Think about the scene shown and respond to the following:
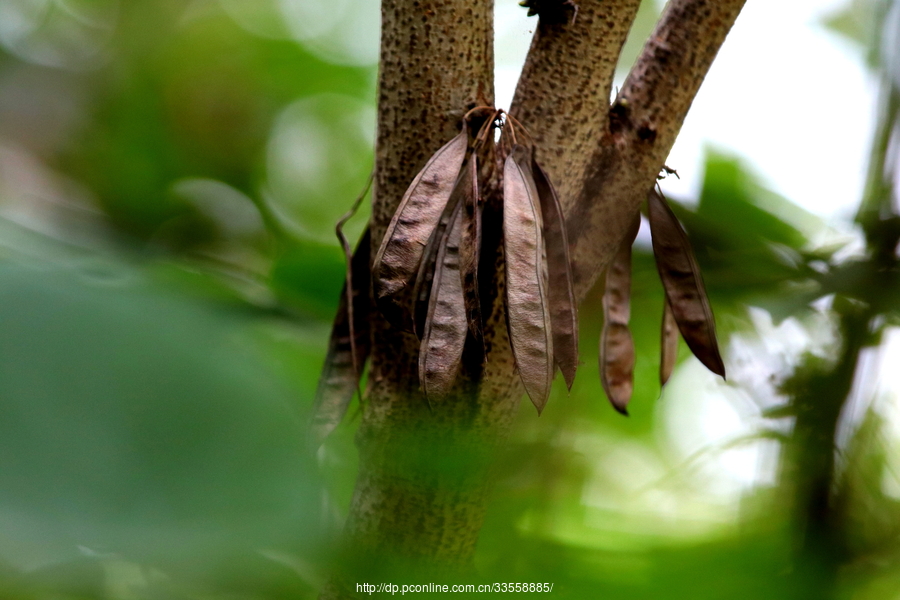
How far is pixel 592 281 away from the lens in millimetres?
701

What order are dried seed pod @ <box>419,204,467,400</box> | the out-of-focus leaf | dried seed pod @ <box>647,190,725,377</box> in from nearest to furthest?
1. the out-of-focus leaf
2. dried seed pod @ <box>419,204,467,400</box>
3. dried seed pod @ <box>647,190,725,377</box>

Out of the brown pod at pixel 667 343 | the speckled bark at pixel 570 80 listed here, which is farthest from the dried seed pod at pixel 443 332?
the brown pod at pixel 667 343

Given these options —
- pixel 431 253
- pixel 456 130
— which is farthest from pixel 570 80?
pixel 431 253

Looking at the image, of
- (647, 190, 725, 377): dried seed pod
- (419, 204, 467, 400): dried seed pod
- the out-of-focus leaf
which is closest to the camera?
the out-of-focus leaf

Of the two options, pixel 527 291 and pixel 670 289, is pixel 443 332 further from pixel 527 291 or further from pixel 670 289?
pixel 670 289

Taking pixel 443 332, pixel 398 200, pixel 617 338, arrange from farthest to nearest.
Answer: pixel 617 338 < pixel 398 200 < pixel 443 332

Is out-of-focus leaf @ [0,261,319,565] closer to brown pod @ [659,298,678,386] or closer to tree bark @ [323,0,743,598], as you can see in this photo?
tree bark @ [323,0,743,598]

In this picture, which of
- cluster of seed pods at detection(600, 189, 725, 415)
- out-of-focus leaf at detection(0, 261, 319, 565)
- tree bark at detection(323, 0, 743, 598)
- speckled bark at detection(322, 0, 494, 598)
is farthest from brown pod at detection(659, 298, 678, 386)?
out-of-focus leaf at detection(0, 261, 319, 565)

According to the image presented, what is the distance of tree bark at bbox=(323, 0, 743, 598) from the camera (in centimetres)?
61

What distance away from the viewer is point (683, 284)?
2.30ft

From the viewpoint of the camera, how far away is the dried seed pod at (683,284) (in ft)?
2.26

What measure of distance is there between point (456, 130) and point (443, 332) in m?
0.20

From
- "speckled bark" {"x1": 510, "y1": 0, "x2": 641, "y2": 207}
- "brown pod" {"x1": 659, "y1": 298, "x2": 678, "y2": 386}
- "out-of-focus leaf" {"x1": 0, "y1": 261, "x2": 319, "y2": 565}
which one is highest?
"speckled bark" {"x1": 510, "y1": 0, "x2": 641, "y2": 207}

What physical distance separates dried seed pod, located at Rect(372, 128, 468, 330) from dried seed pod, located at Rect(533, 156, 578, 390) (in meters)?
0.09
